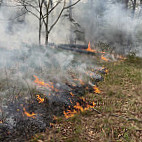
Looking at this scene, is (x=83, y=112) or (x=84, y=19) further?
(x=84, y=19)

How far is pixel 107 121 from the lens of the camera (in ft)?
11.9

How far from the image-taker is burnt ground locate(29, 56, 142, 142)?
313 cm

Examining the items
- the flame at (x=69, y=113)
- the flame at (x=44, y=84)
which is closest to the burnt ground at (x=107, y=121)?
the flame at (x=69, y=113)

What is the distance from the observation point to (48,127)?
3.43 m

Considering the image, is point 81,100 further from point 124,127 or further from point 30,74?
point 30,74

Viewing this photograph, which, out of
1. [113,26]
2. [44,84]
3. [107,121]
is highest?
[113,26]

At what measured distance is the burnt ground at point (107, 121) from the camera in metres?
3.13

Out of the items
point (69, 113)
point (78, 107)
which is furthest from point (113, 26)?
point (69, 113)

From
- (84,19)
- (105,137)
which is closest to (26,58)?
(105,137)

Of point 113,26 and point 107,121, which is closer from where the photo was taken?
point 107,121

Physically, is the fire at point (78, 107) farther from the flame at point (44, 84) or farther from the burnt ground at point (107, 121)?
the flame at point (44, 84)

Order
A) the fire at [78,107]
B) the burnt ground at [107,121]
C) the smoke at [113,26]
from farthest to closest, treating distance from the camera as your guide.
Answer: the smoke at [113,26]
the fire at [78,107]
the burnt ground at [107,121]

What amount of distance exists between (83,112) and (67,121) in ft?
1.71

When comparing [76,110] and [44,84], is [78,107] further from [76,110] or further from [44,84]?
[44,84]
